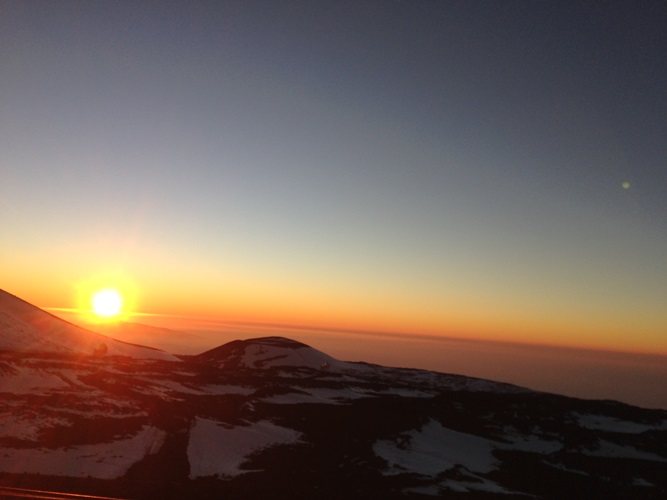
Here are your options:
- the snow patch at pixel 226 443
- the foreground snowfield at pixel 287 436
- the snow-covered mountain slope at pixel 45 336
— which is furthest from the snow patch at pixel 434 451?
the snow-covered mountain slope at pixel 45 336

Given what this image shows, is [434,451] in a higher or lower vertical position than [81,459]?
lower

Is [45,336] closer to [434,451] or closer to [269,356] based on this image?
[269,356]

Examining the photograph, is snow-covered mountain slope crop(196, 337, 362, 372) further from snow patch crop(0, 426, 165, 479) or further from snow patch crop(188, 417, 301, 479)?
snow patch crop(0, 426, 165, 479)

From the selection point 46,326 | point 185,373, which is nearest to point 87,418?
point 185,373

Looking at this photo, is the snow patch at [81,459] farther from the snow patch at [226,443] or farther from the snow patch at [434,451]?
the snow patch at [434,451]

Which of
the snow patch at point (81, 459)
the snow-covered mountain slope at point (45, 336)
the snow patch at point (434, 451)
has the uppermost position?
the snow-covered mountain slope at point (45, 336)

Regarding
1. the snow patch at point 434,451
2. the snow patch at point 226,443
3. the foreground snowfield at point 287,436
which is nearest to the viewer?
the foreground snowfield at point 287,436

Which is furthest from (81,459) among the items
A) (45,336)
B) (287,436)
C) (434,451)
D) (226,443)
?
(45,336)
